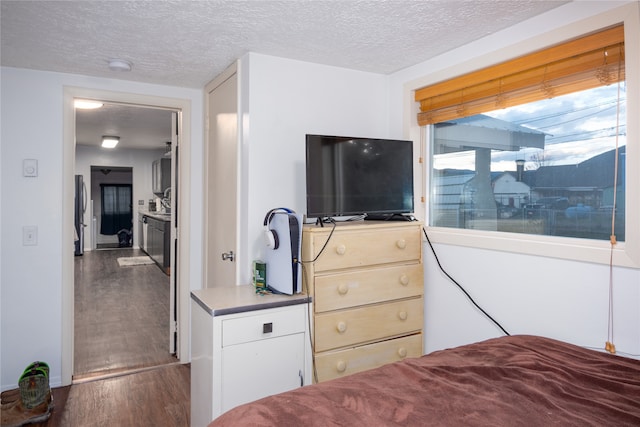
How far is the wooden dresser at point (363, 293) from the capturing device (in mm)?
2266

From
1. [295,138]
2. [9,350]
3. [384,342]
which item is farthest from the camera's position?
[9,350]

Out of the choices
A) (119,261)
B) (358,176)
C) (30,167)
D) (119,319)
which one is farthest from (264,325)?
(119,261)

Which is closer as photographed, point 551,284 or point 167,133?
point 551,284

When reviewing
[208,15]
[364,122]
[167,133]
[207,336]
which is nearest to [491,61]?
[364,122]

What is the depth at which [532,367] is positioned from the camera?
1455 mm

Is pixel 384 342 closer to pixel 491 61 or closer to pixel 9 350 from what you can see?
pixel 491 61

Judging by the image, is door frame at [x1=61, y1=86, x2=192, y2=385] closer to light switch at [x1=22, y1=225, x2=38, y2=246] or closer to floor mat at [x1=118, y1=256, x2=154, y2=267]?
light switch at [x1=22, y1=225, x2=38, y2=246]

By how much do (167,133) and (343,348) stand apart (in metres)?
5.08

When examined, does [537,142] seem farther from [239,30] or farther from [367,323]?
[239,30]

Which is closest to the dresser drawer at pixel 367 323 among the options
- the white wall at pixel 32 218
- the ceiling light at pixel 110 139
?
the white wall at pixel 32 218

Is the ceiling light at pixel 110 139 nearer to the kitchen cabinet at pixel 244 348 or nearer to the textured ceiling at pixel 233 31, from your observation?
the textured ceiling at pixel 233 31

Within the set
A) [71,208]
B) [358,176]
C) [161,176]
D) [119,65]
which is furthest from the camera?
[161,176]

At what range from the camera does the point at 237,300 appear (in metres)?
2.15

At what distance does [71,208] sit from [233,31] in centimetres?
185
